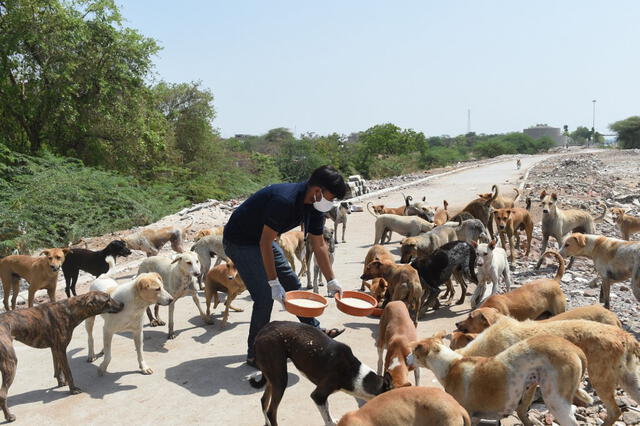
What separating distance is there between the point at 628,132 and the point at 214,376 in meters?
75.0

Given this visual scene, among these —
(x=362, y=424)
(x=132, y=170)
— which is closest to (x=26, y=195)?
(x=132, y=170)

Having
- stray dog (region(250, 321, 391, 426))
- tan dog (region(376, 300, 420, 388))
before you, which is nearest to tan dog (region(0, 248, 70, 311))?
stray dog (region(250, 321, 391, 426))

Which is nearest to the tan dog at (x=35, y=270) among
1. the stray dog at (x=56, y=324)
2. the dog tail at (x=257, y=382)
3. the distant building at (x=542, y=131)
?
the stray dog at (x=56, y=324)

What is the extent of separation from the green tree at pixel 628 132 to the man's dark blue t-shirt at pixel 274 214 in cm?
7243

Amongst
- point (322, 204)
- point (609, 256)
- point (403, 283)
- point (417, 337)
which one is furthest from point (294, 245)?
point (609, 256)

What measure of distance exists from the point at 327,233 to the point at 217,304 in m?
2.46

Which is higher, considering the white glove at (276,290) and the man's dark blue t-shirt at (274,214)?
the man's dark blue t-shirt at (274,214)

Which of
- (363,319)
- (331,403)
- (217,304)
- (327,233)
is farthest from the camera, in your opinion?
(327,233)

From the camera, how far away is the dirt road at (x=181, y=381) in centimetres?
485

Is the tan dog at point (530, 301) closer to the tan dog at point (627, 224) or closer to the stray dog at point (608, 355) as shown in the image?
the stray dog at point (608, 355)

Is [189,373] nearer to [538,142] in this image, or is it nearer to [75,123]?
[75,123]

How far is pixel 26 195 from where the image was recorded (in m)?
15.5

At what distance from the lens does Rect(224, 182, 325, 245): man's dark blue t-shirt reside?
4.87 metres

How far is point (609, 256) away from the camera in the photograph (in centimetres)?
768
